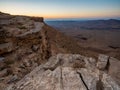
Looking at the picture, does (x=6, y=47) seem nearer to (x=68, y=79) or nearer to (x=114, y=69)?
(x=114, y=69)

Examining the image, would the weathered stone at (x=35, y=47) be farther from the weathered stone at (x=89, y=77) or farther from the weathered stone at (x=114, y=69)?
the weathered stone at (x=89, y=77)

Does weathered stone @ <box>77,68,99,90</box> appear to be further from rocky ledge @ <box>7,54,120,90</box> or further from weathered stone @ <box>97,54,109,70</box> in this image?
weathered stone @ <box>97,54,109,70</box>

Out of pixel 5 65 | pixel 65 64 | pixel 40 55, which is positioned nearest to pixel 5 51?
pixel 5 65

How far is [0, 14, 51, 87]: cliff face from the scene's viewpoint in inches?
630

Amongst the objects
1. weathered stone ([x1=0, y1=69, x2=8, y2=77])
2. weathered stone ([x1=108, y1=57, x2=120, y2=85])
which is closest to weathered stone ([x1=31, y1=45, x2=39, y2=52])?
weathered stone ([x1=0, y1=69, x2=8, y2=77])

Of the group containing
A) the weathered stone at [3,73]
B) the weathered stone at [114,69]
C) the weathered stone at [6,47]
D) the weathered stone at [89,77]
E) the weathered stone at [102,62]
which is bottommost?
the weathered stone at [3,73]

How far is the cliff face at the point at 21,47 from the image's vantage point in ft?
52.5

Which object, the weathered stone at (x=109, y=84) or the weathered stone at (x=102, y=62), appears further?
the weathered stone at (x=102, y=62)

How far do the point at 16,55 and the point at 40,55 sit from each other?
309cm

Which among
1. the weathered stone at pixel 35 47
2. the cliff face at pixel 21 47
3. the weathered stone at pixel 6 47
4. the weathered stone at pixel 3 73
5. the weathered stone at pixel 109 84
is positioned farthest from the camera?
the weathered stone at pixel 35 47

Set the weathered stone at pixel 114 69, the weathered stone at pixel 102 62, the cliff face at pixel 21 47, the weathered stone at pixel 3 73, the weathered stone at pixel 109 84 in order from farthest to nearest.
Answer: the cliff face at pixel 21 47
the weathered stone at pixel 3 73
the weathered stone at pixel 102 62
the weathered stone at pixel 114 69
the weathered stone at pixel 109 84

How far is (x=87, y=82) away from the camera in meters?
5.58

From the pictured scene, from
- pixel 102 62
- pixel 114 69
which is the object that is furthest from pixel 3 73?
pixel 114 69

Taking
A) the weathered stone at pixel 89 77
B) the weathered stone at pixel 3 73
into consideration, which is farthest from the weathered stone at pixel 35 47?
the weathered stone at pixel 89 77
